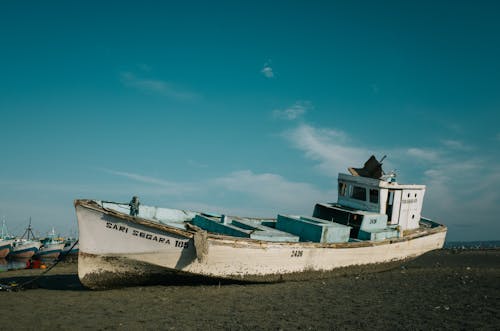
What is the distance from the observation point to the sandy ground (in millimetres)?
8117

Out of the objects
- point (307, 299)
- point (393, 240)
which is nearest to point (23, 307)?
point (307, 299)

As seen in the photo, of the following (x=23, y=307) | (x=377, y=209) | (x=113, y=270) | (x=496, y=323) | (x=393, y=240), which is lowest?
(x=23, y=307)

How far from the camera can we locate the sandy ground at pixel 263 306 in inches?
320

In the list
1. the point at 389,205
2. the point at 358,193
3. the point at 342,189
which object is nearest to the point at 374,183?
the point at 358,193

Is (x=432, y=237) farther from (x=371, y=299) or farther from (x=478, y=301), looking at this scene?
(x=371, y=299)

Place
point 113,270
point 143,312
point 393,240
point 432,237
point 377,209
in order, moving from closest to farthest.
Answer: point 143,312, point 113,270, point 393,240, point 377,209, point 432,237

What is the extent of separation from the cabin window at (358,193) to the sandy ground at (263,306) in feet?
22.7

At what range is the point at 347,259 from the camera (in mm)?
14945

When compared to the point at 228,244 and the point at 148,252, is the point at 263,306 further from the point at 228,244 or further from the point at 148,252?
the point at 148,252

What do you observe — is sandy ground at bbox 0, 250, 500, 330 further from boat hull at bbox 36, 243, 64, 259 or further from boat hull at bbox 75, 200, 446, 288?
boat hull at bbox 36, 243, 64, 259

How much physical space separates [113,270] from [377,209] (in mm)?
13839

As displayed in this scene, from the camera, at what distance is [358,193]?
2011 cm

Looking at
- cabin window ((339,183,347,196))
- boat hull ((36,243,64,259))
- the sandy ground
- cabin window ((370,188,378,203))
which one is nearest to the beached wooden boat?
cabin window ((370,188,378,203))

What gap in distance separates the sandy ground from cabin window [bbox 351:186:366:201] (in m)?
6.92
